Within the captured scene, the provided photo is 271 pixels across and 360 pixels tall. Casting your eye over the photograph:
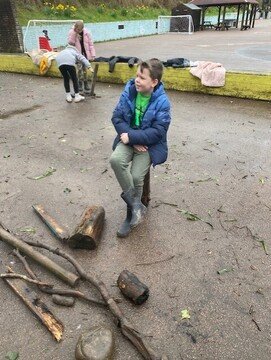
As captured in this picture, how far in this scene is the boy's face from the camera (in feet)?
10.4

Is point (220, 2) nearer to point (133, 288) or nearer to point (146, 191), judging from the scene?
point (146, 191)

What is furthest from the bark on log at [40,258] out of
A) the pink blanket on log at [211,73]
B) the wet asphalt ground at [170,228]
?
the pink blanket on log at [211,73]

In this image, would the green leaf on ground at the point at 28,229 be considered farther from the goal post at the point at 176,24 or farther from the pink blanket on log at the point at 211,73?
the goal post at the point at 176,24

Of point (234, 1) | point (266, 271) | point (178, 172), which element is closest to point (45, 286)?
point (266, 271)

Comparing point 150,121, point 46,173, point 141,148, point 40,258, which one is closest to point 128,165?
point 141,148

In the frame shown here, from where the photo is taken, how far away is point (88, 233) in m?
3.25

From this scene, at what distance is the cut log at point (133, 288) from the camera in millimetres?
2680

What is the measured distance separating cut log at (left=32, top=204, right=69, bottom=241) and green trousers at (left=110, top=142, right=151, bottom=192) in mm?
761

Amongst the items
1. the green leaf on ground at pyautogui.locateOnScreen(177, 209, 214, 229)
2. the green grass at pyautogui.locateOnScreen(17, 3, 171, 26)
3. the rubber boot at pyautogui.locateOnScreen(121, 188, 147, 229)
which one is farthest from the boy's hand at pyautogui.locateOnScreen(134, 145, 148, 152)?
the green grass at pyautogui.locateOnScreen(17, 3, 171, 26)

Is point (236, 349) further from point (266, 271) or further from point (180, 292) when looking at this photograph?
point (266, 271)

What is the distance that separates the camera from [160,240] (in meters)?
3.49

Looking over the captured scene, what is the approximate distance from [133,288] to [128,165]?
50.7 inches

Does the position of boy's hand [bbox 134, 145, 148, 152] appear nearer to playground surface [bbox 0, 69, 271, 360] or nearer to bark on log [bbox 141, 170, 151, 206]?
bark on log [bbox 141, 170, 151, 206]

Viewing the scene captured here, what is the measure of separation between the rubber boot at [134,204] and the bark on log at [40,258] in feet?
3.02
